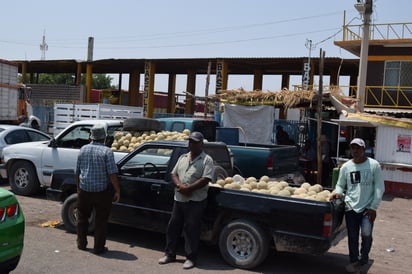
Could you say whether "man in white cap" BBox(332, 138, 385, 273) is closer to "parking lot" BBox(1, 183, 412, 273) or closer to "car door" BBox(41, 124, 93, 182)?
"parking lot" BBox(1, 183, 412, 273)

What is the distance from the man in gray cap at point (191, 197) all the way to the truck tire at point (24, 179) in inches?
207

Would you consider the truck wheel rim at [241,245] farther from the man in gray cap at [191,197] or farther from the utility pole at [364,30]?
the utility pole at [364,30]

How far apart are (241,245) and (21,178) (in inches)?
249

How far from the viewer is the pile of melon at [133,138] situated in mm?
9938

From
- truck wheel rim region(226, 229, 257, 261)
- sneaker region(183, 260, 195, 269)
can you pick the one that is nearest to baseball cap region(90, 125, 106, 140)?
sneaker region(183, 260, 195, 269)

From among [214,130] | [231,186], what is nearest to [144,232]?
[231,186]

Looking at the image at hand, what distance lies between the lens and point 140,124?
10.8 metres

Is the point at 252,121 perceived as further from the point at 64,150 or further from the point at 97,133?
the point at 97,133

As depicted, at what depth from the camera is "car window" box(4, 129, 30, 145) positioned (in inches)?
464

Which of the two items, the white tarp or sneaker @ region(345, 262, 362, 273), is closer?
sneaker @ region(345, 262, 362, 273)

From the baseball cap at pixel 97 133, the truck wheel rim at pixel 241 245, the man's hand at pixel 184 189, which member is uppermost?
the baseball cap at pixel 97 133

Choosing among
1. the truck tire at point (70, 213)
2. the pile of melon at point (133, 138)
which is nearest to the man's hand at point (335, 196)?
the truck tire at point (70, 213)

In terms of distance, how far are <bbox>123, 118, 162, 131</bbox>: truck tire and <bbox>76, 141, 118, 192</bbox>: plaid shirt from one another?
423 cm

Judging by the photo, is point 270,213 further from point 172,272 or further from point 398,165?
point 398,165
